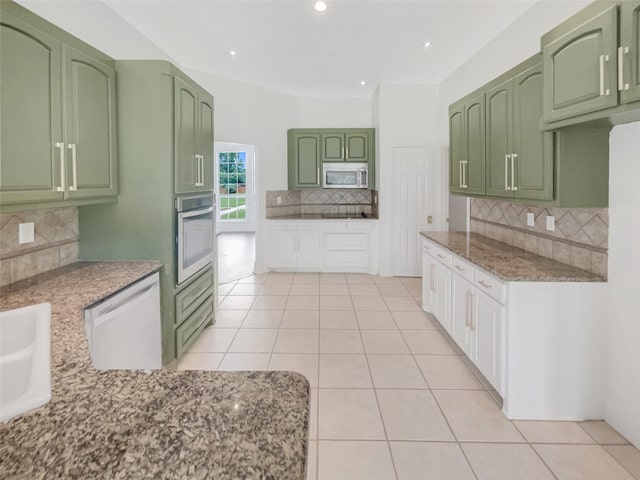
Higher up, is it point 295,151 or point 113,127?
point 295,151

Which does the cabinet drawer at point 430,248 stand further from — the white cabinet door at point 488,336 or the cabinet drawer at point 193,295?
the cabinet drawer at point 193,295

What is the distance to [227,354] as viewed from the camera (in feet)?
10.7

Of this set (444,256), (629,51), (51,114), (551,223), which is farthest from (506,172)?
(51,114)

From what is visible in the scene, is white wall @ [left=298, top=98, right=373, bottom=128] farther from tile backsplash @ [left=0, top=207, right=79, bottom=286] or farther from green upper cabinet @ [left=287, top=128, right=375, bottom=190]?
tile backsplash @ [left=0, top=207, right=79, bottom=286]

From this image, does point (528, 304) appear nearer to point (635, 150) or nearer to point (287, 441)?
point (635, 150)

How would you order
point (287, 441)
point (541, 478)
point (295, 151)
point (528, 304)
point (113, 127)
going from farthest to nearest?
point (295, 151) < point (113, 127) < point (528, 304) < point (541, 478) < point (287, 441)

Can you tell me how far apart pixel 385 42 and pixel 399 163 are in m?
1.97

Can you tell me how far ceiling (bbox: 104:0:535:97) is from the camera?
3.40 metres

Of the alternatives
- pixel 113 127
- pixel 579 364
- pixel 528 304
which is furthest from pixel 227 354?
pixel 579 364

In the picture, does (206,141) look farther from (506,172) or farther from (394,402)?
(394,402)

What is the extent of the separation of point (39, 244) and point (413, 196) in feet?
15.7

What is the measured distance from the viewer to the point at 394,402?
253 centimetres

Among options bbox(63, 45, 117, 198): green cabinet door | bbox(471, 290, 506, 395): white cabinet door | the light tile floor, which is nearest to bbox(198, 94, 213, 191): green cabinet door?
bbox(63, 45, 117, 198): green cabinet door

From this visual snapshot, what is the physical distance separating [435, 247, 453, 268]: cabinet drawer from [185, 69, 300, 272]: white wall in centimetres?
Answer: 333
